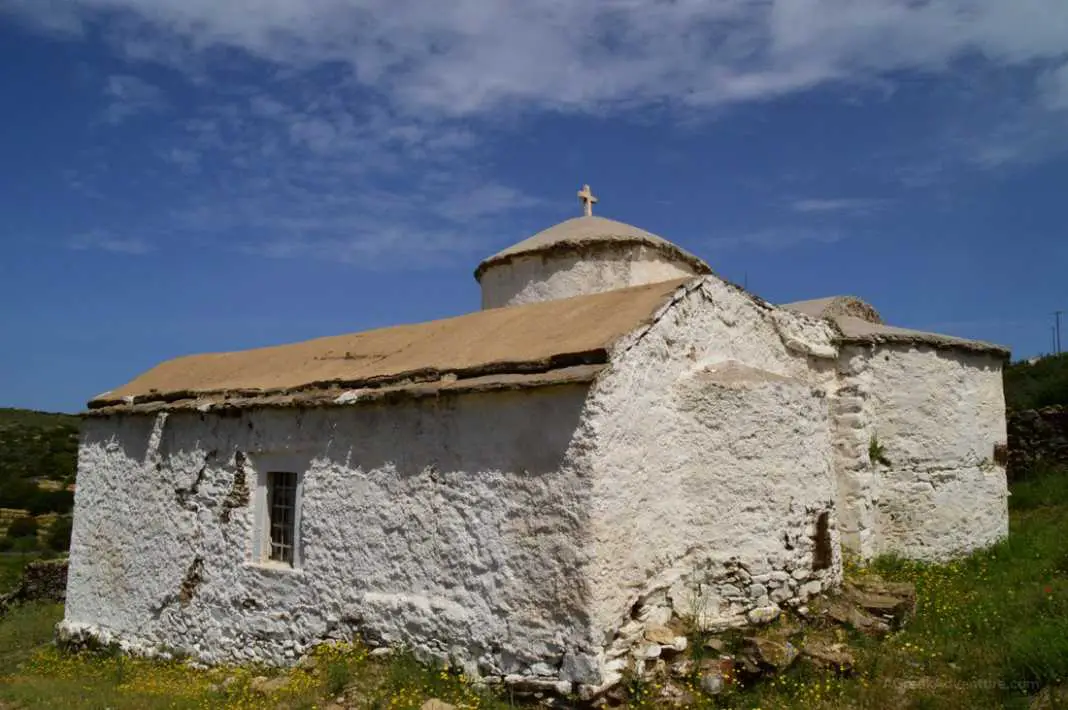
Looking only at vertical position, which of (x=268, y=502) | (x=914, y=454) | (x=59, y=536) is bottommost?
(x=59, y=536)

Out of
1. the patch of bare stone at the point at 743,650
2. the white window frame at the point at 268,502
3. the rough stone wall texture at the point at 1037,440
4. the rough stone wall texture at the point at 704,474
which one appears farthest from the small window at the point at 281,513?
the rough stone wall texture at the point at 1037,440

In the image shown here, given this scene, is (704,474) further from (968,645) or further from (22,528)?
(22,528)

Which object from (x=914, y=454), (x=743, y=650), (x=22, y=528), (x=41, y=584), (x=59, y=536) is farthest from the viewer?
(x=22, y=528)

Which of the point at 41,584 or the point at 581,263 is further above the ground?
the point at 581,263

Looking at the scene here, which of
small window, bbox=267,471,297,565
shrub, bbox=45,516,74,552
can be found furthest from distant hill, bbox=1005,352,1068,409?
shrub, bbox=45,516,74,552

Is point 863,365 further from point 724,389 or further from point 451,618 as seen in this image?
point 451,618

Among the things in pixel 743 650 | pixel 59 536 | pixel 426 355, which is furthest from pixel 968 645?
pixel 59 536

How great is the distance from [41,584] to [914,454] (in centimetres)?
1437

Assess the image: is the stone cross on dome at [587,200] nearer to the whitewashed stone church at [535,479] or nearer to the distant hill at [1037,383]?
the whitewashed stone church at [535,479]

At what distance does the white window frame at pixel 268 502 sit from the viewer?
331 inches

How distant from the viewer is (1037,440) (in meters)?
14.9

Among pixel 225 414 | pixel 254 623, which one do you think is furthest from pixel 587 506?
pixel 225 414

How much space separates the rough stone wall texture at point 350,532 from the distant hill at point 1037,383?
1456 centimetres

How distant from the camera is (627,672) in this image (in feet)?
20.5
